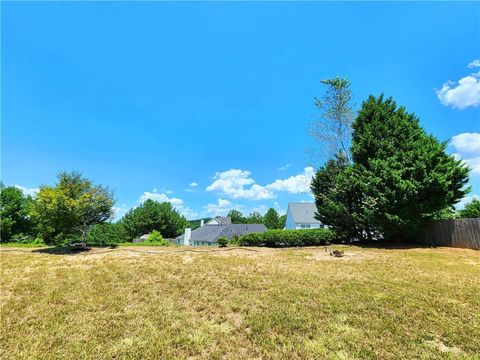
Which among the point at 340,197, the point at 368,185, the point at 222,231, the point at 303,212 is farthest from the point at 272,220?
the point at 368,185

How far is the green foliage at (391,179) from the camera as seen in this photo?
12.7 m

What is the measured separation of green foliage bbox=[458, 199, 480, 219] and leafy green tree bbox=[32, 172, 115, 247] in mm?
27332

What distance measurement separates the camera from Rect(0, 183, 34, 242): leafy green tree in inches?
1081

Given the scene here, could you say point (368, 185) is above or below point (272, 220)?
below

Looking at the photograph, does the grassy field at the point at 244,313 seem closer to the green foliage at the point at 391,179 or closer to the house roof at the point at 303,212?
the green foliage at the point at 391,179

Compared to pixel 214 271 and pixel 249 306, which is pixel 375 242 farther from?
pixel 249 306

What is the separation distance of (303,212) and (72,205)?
125 feet

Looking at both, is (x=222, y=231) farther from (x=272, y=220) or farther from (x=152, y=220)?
(x=272, y=220)

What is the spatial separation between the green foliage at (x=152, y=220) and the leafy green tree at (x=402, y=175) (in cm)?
4520

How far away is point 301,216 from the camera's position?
146ft

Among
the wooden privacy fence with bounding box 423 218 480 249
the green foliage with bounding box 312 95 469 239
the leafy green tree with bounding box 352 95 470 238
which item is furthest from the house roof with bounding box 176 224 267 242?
the wooden privacy fence with bounding box 423 218 480 249

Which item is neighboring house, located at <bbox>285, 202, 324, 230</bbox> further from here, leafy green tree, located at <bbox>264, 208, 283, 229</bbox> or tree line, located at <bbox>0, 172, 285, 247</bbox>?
tree line, located at <bbox>0, 172, 285, 247</bbox>

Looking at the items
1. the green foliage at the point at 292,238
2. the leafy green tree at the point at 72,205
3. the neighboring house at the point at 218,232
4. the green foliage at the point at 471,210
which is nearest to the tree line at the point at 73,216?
the leafy green tree at the point at 72,205

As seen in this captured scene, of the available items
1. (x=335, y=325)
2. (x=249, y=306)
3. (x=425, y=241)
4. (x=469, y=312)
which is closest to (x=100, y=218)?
(x=249, y=306)
